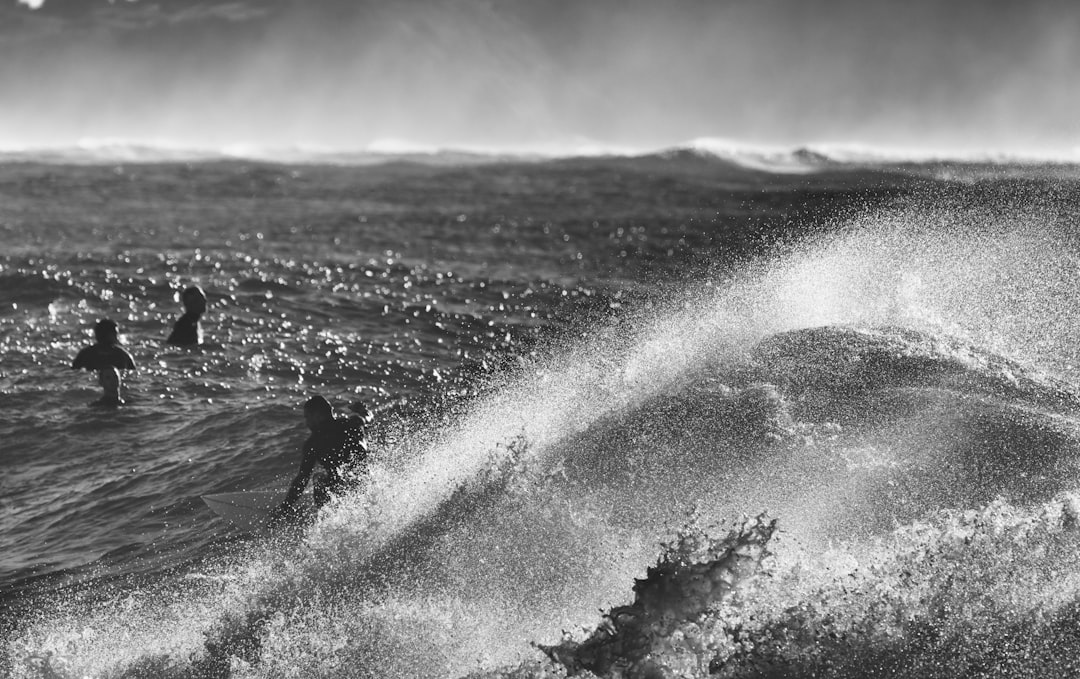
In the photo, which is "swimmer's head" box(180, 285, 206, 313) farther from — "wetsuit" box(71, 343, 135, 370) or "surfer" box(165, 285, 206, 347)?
"wetsuit" box(71, 343, 135, 370)

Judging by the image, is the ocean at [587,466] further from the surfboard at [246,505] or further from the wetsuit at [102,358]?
the wetsuit at [102,358]

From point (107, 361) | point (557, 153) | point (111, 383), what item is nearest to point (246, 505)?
point (111, 383)

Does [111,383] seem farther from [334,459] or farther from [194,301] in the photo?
[334,459]

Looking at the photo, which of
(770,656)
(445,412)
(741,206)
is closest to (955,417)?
(770,656)

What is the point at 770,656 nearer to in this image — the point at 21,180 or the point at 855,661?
the point at 855,661

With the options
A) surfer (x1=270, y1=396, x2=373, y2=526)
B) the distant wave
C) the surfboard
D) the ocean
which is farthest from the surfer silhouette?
the distant wave
